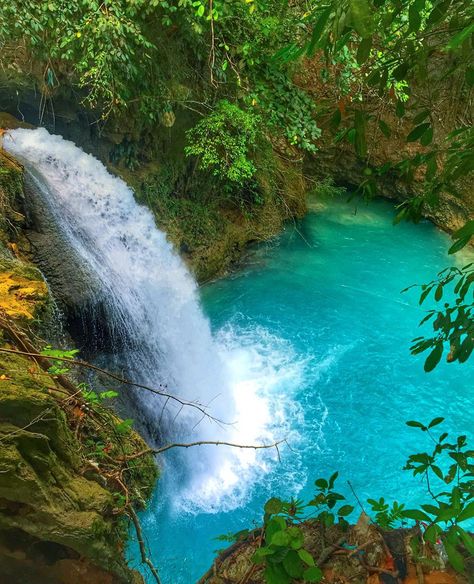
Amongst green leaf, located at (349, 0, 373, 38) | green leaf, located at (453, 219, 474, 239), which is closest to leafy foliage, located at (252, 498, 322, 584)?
green leaf, located at (453, 219, 474, 239)

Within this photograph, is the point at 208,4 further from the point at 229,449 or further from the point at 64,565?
the point at 64,565

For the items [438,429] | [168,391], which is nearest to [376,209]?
[438,429]

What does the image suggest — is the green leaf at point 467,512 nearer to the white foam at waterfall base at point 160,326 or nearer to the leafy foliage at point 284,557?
the leafy foliage at point 284,557

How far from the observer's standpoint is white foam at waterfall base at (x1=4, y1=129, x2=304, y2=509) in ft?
15.5

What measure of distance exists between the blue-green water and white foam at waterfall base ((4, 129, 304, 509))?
0.05 m

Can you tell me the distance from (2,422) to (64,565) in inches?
27.0

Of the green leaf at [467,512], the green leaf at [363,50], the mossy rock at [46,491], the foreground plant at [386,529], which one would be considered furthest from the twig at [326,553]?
the green leaf at [363,50]

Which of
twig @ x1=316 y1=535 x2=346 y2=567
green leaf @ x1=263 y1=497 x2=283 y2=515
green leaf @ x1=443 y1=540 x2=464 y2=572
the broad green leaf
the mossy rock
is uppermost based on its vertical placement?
the broad green leaf

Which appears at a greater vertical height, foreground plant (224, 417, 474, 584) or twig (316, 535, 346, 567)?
foreground plant (224, 417, 474, 584)

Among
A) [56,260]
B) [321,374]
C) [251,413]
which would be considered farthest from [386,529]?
[321,374]

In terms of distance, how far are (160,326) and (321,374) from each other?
6.97ft

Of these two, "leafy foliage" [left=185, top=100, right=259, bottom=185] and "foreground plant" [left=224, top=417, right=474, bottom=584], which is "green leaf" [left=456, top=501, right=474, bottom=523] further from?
"leafy foliage" [left=185, top=100, right=259, bottom=185]

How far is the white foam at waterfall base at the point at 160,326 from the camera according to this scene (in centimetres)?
472

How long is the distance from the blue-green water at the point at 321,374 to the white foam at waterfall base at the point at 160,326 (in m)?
0.05
